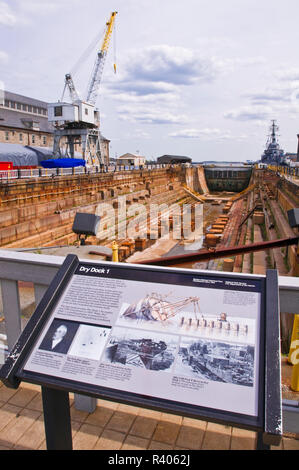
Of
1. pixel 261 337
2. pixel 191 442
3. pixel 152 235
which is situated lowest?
pixel 152 235

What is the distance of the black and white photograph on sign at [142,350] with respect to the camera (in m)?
1.91

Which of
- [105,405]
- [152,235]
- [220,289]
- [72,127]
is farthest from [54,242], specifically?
[72,127]

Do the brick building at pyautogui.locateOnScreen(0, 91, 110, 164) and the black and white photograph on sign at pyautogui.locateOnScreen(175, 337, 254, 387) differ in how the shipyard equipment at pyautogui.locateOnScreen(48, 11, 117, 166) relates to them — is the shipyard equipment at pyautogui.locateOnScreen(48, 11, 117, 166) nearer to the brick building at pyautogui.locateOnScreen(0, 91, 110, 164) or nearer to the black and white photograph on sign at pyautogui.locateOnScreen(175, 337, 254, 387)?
the brick building at pyautogui.locateOnScreen(0, 91, 110, 164)

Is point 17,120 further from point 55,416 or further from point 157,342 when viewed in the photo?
point 157,342

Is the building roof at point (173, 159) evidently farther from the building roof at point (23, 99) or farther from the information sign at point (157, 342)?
the information sign at point (157, 342)

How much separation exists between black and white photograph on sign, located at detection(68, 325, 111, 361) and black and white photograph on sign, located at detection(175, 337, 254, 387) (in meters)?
0.46

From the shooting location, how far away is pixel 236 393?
1.75 m

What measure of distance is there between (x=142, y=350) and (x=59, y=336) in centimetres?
54

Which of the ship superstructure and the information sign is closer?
the information sign

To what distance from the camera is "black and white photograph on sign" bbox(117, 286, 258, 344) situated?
196 centimetres

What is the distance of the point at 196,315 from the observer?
81.0 inches

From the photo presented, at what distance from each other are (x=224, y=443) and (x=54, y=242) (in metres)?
17.3

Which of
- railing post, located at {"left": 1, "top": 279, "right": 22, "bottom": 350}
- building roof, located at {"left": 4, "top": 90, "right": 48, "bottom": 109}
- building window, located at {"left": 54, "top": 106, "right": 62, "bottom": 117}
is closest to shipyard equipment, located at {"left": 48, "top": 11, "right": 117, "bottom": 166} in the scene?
building window, located at {"left": 54, "top": 106, "right": 62, "bottom": 117}

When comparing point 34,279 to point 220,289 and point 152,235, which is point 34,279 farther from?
point 152,235
